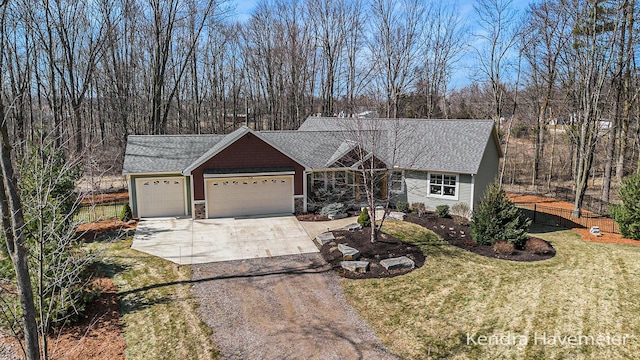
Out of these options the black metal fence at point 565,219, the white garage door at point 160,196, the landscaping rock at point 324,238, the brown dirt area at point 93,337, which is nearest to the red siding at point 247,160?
the white garage door at point 160,196

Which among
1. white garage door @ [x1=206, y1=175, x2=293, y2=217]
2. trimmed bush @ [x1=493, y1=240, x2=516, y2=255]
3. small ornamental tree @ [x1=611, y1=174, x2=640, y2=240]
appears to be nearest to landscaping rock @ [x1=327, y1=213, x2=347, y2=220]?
white garage door @ [x1=206, y1=175, x2=293, y2=217]

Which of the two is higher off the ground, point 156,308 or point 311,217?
point 311,217

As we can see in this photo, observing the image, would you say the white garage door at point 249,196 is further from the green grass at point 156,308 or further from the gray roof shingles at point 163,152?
the green grass at point 156,308

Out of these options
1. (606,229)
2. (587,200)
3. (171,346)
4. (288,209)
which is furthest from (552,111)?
(171,346)

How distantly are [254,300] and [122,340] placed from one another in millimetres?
3510

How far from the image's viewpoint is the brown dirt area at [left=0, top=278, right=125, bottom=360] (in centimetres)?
955

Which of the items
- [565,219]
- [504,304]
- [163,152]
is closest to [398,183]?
[565,219]

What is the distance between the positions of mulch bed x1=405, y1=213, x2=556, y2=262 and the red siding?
632 centimetres

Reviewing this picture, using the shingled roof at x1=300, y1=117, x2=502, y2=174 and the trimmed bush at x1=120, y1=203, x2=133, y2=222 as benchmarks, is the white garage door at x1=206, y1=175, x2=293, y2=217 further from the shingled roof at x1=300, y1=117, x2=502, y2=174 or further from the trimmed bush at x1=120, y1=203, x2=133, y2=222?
the shingled roof at x1=300, y1=117, x2=502, y2=174

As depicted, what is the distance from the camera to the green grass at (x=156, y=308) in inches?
385

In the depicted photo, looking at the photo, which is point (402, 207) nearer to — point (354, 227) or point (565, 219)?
point (354, 227)

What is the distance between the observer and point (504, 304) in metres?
11.9

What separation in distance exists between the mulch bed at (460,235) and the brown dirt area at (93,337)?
12560 millimetres

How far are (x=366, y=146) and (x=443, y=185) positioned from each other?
4.53m
